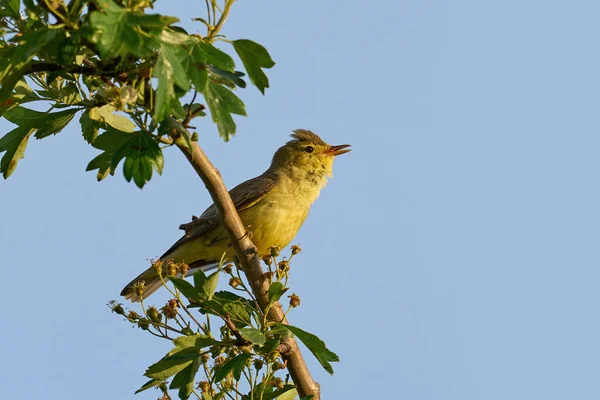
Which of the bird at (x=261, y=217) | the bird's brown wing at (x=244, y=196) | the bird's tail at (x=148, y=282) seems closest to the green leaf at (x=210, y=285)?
the bird at (x=261, y=217)

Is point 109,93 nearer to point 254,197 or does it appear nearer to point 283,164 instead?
point 254,197

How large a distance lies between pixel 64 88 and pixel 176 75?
1.08m

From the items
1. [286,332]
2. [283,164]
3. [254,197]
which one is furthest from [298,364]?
[283,164]

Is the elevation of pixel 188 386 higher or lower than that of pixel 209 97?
lower

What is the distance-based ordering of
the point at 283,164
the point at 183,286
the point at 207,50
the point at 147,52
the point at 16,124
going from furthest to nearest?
the point at 283,164
the point at 16,124
the point at 183,286
the point at 207,50
the point at 147,52

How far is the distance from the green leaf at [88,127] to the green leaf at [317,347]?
1.32m

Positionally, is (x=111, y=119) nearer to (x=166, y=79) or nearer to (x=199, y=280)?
(x=199, y=280)

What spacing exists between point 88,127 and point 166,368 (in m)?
1.24

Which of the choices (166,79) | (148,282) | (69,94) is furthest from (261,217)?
(166,79)

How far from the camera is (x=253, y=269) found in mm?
4562

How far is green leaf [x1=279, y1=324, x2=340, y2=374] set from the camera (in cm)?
425

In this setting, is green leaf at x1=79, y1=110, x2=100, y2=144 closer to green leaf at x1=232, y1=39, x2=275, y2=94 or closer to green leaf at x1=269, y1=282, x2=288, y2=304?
green leaf at x1=232, y1=39, x2=275, y2=94

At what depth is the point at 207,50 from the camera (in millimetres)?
3455

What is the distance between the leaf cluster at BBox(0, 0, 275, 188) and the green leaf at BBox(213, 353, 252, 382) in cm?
101
